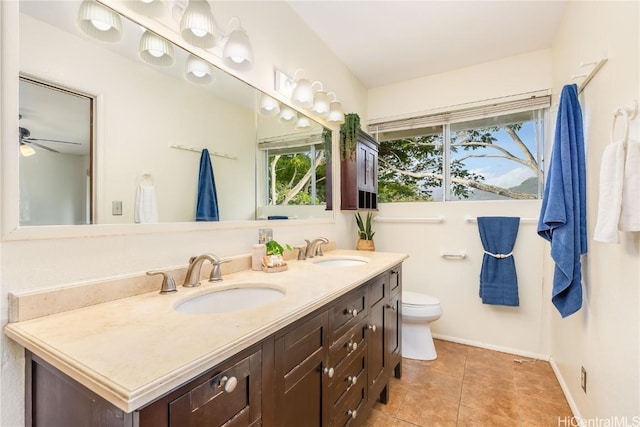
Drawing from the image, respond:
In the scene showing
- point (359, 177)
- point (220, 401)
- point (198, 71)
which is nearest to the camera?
point (220, 401)

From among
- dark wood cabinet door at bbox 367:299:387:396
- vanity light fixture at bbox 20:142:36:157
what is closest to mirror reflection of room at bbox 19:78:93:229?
vanity light fixture at bbox 20:142:36:157

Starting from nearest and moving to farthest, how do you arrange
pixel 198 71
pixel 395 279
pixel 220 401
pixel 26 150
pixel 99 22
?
pixel 220 401
pixel 26 150
pixel 99 22
pixel 198 71
pixel 395 279

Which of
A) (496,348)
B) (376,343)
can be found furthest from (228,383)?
(496,348)

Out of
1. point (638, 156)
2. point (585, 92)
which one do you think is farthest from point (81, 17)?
point (585, 92)

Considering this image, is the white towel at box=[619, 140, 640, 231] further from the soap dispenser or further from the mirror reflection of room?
the mirror reflection of room

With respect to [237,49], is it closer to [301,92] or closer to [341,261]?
[301,92]

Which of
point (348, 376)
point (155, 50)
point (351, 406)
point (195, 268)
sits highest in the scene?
point (155, 50)

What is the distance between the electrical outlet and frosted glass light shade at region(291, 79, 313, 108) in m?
1.27

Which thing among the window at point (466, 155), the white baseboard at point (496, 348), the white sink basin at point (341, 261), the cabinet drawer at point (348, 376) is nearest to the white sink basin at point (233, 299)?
the cabinet drawer at point (348, 376)

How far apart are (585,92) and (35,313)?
2491 millimetres

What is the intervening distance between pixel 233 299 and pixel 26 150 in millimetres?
812

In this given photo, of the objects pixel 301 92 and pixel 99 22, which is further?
pixel 301 92

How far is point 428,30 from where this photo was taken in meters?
2.13

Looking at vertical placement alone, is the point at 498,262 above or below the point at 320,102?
below
